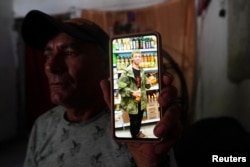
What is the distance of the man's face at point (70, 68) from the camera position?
0.37 metres

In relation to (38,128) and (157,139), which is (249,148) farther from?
(38,128)

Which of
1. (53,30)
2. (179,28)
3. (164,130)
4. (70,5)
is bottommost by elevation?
(164,130)

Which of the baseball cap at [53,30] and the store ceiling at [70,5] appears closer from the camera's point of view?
the baseball cap at [53,30]

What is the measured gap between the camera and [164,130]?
26 cm

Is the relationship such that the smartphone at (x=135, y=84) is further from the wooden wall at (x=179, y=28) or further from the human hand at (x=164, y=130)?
the wooden wall at (x=179, y=28)

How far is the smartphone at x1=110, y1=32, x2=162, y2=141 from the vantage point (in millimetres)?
273

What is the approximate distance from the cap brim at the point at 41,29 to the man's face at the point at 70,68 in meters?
0.01

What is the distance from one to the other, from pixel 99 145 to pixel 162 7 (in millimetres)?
1054

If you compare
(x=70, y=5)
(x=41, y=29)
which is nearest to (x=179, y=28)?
(x=70, y=5)

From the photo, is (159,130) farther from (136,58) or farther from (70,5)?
(70,5)

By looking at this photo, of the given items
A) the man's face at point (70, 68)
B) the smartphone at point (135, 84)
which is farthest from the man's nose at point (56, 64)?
the smartphone at point (135, 84)

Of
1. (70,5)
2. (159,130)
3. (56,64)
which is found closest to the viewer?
(159,130)

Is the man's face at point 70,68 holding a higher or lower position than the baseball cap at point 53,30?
lower

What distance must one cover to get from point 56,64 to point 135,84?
132 mm
